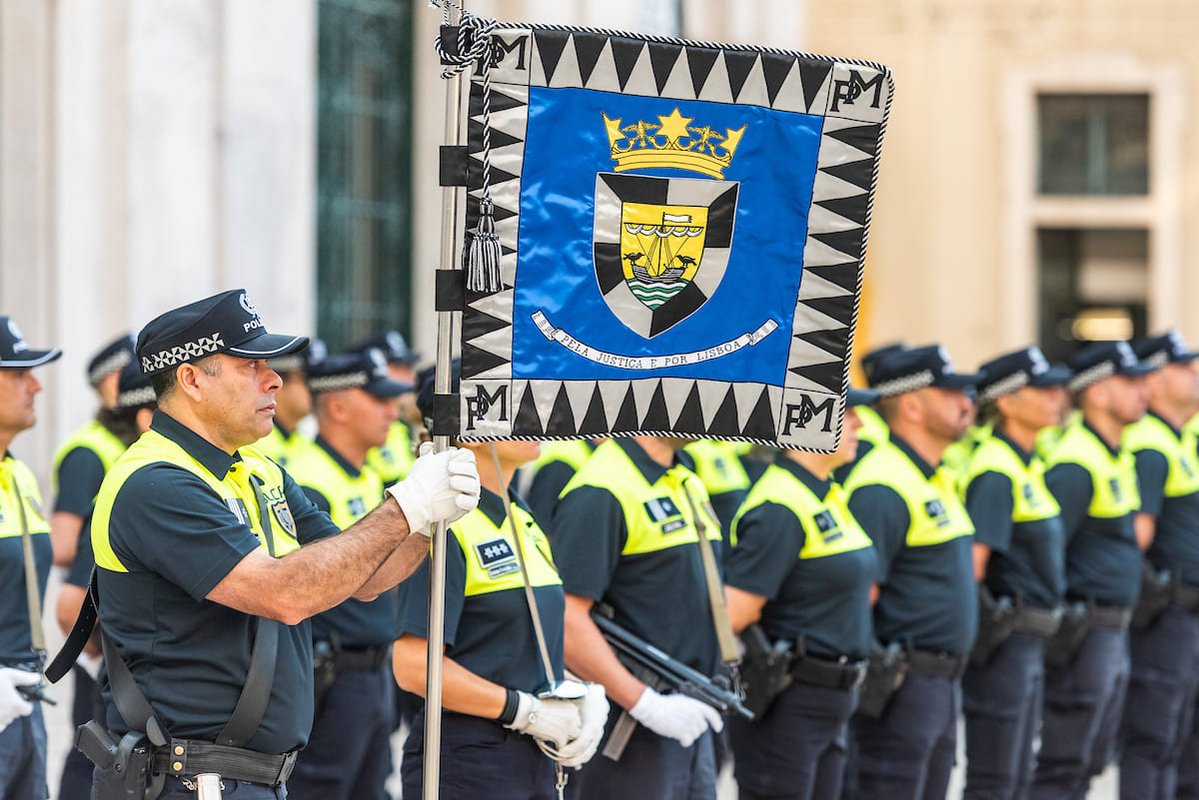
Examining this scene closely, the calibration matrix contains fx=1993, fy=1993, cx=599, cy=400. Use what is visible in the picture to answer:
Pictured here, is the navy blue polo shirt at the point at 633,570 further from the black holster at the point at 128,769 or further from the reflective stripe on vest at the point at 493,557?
the black holster at the point at 128,769

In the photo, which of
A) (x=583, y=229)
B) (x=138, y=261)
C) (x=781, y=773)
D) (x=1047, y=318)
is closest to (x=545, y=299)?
(x=583, y=229)

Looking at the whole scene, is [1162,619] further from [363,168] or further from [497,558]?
[363,168]

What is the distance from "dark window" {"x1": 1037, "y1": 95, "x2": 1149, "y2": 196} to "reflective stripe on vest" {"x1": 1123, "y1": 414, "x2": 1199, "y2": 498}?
414 inches

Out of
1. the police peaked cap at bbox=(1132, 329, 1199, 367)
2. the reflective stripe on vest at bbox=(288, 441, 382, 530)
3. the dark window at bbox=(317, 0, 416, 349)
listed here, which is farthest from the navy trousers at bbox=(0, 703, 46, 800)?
the dark window at bbox=(317, 0, 416, 349)

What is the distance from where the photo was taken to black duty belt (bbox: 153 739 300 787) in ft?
13.4

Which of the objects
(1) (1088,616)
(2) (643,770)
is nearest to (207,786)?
(2) (643,770)

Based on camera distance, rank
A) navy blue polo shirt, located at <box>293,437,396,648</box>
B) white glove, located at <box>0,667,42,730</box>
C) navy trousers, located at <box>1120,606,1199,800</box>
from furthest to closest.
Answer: navy trousers, located at <box>1120,606,1199,800</box>, navy blue polo shirt, located at <box>293,437,396,648</box>, white glove, located at <box>0,667,42,730</box>

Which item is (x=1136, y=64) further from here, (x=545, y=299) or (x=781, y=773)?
(x=545, y=299)

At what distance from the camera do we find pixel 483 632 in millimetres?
4996

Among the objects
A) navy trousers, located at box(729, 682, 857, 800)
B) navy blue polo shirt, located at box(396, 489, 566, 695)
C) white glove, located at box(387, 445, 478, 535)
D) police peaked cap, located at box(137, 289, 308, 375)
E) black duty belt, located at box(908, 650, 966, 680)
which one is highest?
police peaked cap, located at box(137, 289, 308, 375)

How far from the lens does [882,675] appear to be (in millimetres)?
6910

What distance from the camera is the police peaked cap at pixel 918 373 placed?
24.6 feet

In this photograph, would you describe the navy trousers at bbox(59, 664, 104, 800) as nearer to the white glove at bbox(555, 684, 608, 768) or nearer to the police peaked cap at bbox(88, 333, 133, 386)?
the police peaked cap at bbox(88, 333, 133, 386)

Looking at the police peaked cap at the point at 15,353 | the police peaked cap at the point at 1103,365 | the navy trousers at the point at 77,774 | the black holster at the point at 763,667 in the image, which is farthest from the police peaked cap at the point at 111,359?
the police peaked cap at the point at 1103,365
